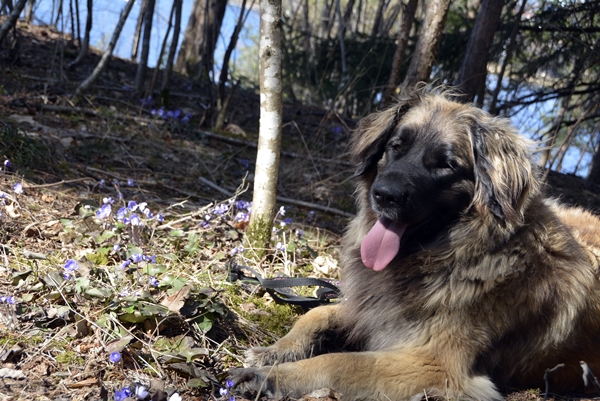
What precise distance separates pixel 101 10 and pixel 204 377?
10.0m

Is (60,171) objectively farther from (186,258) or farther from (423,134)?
(423,134)

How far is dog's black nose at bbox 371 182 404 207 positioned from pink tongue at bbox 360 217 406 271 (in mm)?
198

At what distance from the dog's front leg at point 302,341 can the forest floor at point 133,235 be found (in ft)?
0.51

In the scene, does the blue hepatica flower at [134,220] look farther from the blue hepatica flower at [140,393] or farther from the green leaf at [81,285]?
the blue hepatica flower at [140,393]

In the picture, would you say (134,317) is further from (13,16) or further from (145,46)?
(145,46)

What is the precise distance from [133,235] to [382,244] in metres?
1.98

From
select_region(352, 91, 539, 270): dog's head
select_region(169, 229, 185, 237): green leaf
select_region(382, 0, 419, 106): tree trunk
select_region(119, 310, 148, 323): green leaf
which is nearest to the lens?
select_region(119, 310, 148, 323): green leaf

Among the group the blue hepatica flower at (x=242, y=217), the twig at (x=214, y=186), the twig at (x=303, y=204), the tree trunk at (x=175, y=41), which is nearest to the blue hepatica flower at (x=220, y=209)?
the blue hepatica flower at (x=242, y=217)

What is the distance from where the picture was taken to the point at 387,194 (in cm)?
342

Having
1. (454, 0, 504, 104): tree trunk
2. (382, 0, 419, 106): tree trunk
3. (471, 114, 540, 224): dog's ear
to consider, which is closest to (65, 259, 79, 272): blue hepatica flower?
(471, 114, 540, 224): dog's ear

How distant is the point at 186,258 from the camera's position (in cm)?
451

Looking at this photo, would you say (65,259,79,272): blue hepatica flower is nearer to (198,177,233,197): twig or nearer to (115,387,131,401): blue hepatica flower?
(115,387,131,401): blue hepatica flower

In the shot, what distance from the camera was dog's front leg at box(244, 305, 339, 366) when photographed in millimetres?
3398

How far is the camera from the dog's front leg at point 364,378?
3080 millimetres
